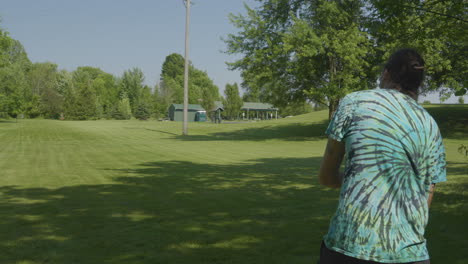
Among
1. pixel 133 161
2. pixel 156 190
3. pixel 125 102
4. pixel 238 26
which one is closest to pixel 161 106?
pixel 125 102

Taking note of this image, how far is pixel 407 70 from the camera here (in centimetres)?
212

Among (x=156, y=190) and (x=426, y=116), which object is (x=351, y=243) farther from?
(x=156, y=190)

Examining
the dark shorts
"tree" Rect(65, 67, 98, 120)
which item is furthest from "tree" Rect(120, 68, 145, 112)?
the dark shorts

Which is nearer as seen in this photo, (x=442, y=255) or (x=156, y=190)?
(x=442, y=255)

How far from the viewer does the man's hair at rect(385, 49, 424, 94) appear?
211cm

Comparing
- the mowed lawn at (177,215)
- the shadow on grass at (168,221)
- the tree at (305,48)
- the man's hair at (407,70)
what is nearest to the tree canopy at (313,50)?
the tree at (305,48)

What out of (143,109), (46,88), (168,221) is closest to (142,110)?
(143,109)

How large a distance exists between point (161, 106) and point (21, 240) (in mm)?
84209

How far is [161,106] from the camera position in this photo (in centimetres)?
8838

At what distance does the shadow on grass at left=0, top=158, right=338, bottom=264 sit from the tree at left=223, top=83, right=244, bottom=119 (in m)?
67.2

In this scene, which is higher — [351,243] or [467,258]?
[351,243]

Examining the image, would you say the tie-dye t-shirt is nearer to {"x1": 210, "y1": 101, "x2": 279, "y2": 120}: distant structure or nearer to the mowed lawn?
the mowed lawn

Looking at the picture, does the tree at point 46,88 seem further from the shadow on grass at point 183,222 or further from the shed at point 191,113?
the shadow on grass at point 183,222

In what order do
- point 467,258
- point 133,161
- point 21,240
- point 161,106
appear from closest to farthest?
point 467,258, point 21,240, point 133,161, point 161,106
